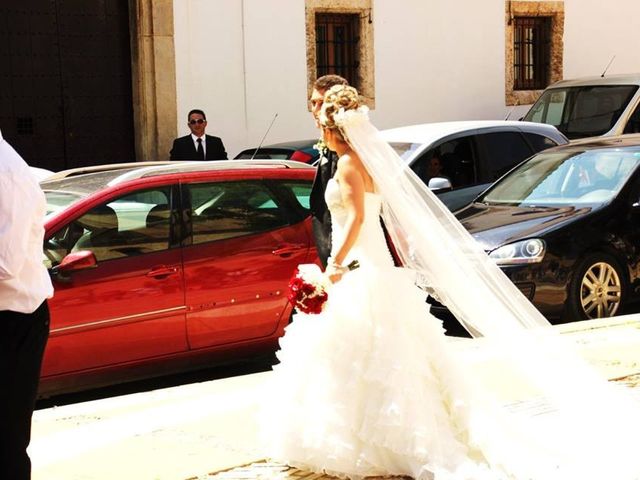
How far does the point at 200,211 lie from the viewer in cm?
739

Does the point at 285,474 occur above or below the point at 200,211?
below

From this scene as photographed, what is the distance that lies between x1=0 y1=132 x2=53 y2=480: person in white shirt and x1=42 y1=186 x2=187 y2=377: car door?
110 inches

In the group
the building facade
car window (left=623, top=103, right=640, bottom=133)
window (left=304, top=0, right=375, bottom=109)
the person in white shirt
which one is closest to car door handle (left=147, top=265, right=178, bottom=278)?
the person in white shirt

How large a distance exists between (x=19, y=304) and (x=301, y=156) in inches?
345

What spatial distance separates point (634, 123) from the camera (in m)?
16.4

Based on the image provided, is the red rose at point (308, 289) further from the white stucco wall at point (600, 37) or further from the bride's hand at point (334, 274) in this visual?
the white stucco wall at point (600, 37)

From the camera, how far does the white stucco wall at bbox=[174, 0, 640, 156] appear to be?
16.6 meters

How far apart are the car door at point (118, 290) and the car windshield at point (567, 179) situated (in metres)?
3.85

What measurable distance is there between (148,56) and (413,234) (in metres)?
11.4

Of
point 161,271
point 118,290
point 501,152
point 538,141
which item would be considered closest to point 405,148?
point 501,152

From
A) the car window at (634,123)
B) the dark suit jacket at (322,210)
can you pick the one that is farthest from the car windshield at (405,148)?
the car window at (634,123)

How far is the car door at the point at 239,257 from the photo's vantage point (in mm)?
7160

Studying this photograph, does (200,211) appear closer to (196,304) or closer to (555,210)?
(196,304)

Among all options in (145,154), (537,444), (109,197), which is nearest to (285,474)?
(537,444)
